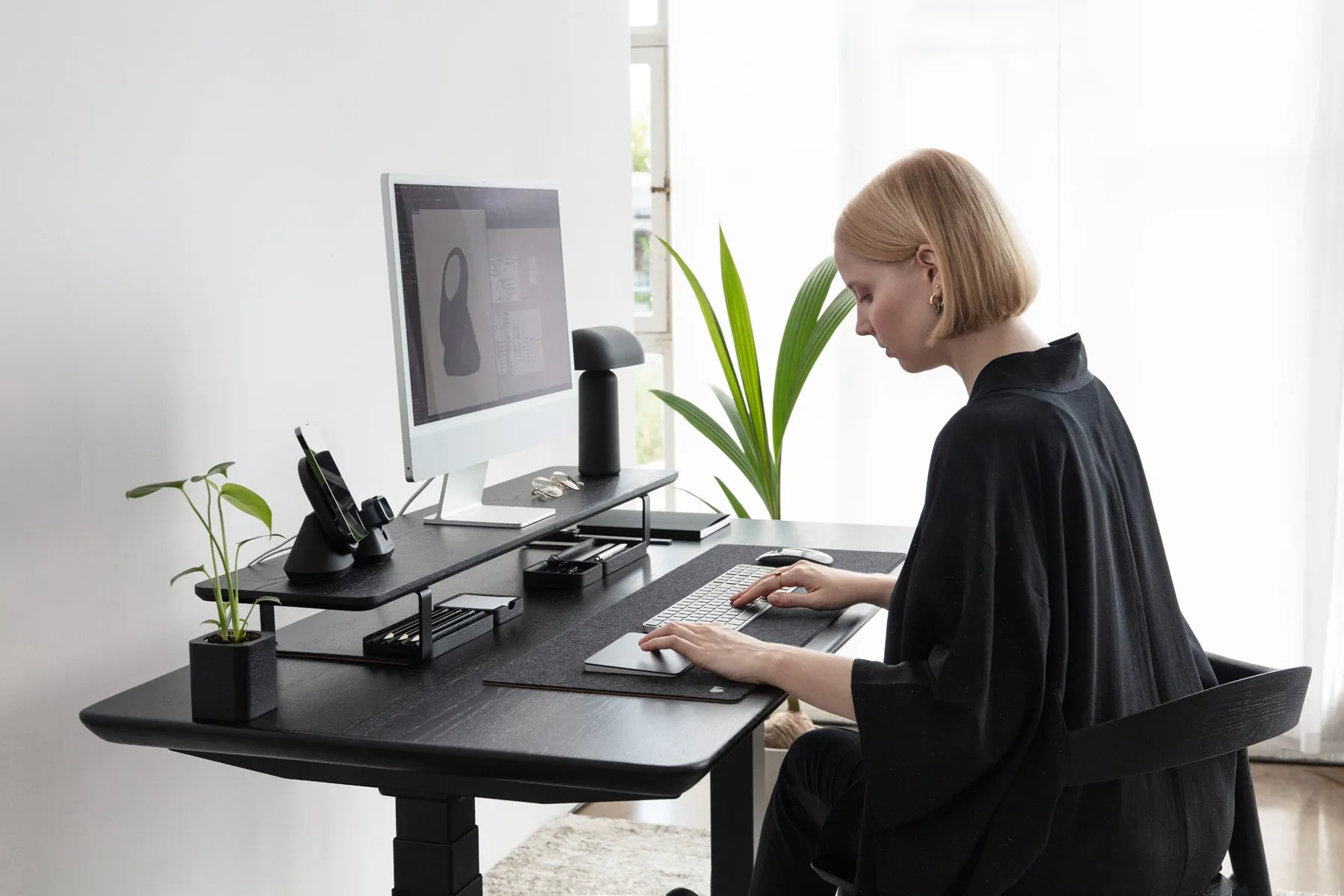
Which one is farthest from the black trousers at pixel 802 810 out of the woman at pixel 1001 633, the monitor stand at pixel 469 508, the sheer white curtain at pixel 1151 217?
the sheer white curtain at pixel 1151 217

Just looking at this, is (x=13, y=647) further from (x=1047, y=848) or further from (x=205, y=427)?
(x=1047, y=848)

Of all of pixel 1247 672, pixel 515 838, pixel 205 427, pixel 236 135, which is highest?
pixel 236 135

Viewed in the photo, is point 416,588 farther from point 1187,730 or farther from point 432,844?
point 1187,730

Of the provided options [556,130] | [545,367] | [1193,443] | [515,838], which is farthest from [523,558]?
[1193,443]

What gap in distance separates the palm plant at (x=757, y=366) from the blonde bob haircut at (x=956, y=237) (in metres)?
1.73

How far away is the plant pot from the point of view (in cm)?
155

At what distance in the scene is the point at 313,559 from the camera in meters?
1.78

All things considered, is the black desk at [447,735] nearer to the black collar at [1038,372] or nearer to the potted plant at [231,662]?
the potted plant at [231,662]

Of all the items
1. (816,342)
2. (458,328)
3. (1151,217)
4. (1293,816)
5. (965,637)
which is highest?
(1151,217)

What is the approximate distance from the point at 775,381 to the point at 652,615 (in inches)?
63.3

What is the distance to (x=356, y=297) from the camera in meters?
2.52

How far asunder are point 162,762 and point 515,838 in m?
1.33

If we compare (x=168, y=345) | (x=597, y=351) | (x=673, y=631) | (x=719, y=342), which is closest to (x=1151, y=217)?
(x=719, y=342)

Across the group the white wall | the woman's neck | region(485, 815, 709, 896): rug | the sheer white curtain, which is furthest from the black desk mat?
the sheer white curtain
